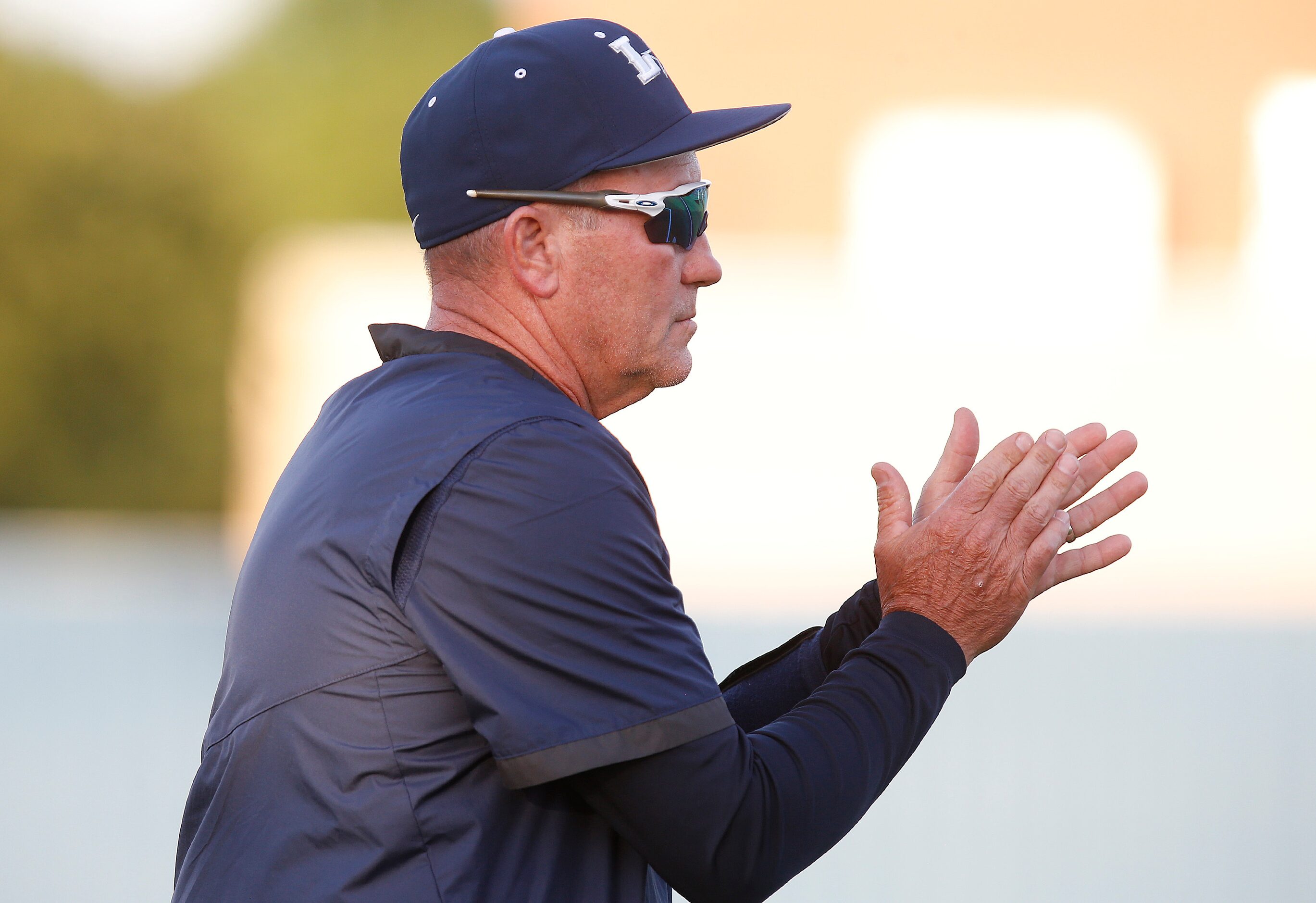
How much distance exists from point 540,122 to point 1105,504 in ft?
3.27

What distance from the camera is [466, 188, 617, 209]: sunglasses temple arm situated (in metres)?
1.69

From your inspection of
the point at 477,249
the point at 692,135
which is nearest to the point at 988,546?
the point at 692,135

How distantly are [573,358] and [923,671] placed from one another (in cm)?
65

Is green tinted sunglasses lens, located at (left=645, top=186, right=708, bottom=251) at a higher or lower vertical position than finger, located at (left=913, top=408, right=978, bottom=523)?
higher

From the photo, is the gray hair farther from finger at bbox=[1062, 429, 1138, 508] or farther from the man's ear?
finger at bbox=[1062, 429, 1138, 508]

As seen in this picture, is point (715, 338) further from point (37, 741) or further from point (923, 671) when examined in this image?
point (923, 671)

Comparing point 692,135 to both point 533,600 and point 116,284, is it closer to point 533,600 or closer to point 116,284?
point 533,600

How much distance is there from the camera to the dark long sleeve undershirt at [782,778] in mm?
1420

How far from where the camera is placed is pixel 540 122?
1.69 meters

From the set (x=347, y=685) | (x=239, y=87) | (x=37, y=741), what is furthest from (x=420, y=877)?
(x=239, y=87)

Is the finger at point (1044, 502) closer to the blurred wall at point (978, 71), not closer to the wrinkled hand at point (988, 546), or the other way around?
the wrinkled hand at point (988, 546)

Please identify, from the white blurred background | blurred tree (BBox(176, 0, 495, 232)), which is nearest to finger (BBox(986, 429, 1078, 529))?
the white blurred background

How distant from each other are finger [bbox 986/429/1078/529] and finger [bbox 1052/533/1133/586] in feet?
0.56

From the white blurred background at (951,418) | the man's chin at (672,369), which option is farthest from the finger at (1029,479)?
the white blurred background at (951,418)
